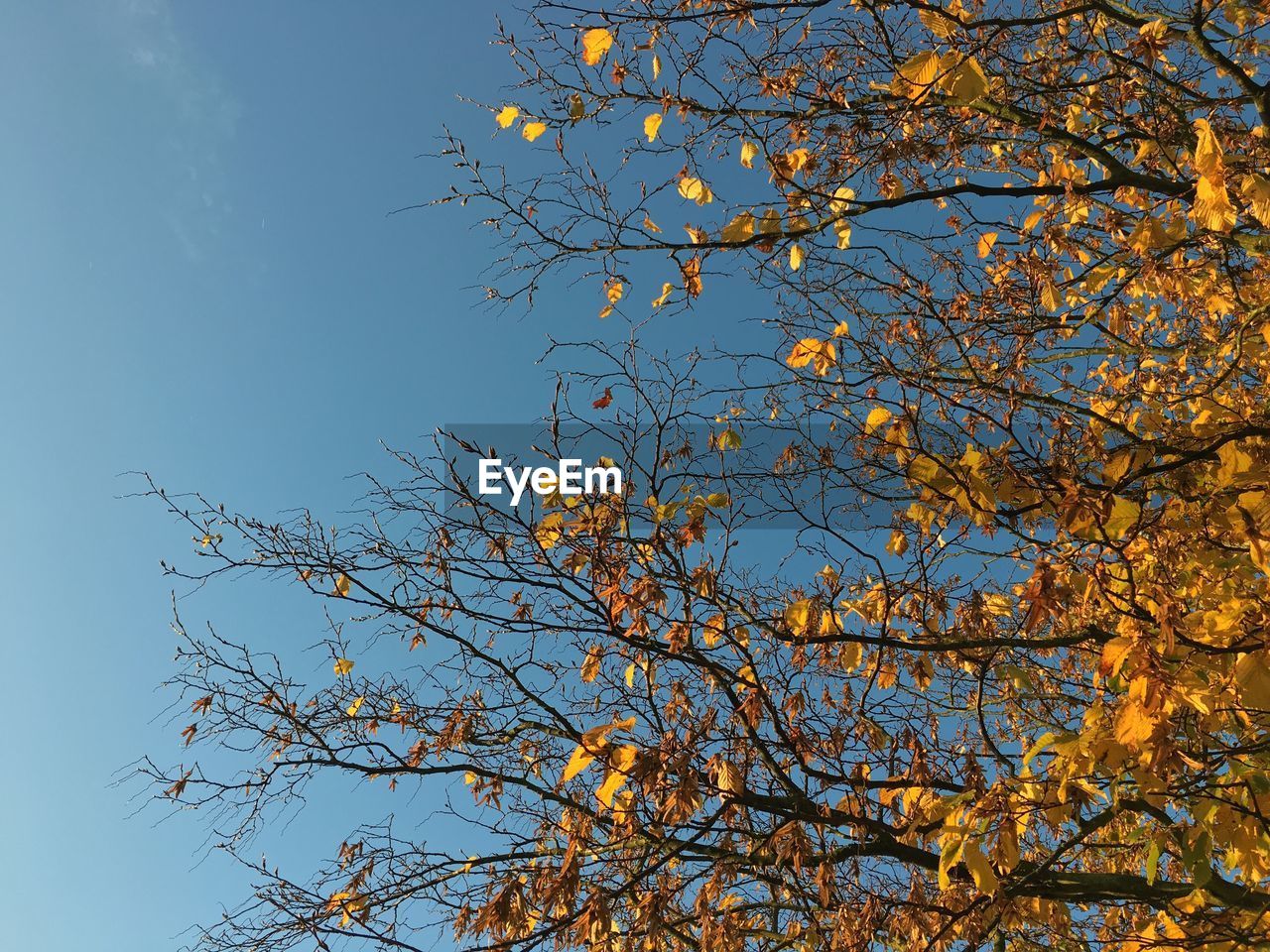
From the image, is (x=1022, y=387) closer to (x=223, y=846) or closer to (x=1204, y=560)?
(x=1204, y=560)

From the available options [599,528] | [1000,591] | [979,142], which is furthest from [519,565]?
[979,142]

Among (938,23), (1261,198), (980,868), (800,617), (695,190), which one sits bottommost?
(980,868)

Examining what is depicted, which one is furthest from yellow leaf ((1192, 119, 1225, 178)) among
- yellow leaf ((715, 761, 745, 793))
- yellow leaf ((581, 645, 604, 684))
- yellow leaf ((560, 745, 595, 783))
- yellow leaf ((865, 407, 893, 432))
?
yellow leaf ((581, 645, 604, 684))

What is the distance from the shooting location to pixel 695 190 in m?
3.60

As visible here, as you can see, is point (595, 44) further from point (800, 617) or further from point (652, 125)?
point (800, 617)

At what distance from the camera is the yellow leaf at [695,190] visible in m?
3.60

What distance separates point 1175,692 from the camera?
1535 mm

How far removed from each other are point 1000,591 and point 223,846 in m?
4.16

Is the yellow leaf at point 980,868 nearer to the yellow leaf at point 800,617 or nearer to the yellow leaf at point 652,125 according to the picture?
the yellow leaf at point 800,617

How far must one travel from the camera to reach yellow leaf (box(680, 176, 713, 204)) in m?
3.60

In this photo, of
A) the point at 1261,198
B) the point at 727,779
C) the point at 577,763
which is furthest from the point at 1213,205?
the point at 577,763

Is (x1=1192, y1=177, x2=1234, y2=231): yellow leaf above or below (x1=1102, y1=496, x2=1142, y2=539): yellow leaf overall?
above

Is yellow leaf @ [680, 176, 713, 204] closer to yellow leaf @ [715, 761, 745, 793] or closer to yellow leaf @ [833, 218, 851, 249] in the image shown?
yellow leaf @ [833, 218, 851, 249]

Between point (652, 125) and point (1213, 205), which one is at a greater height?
point (652, 125)
